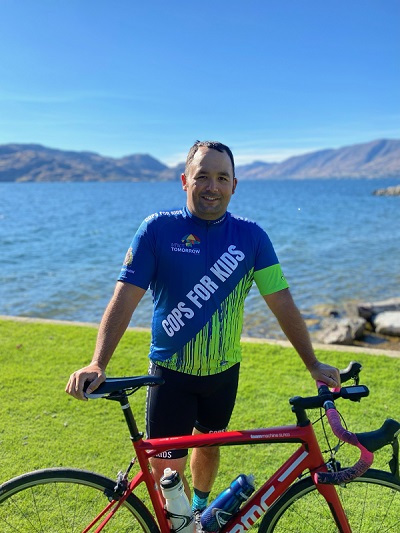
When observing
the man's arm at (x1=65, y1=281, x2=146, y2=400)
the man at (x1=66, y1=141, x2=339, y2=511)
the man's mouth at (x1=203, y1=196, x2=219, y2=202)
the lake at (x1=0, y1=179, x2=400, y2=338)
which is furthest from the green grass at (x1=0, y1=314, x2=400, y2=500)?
the lake at (x1=0, y1=179, x2=400, y2=338)

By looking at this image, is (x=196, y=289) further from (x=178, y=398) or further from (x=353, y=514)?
(x=353, y=514)

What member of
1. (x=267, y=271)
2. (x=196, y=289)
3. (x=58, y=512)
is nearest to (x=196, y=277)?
(x=196, y=289)

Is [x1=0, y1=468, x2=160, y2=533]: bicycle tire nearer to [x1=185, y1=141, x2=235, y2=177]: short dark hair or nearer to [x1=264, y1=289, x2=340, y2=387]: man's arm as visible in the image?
[x1=264, y1=289, x2=340, y2=387]: man's arm

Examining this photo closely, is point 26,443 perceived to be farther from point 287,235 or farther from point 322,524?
point 287,235

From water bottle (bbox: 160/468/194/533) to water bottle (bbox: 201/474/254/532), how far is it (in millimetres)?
103

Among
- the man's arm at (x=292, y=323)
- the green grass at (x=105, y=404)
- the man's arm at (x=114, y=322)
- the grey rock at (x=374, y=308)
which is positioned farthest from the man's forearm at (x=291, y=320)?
the grey rock at (x=374, y=308)

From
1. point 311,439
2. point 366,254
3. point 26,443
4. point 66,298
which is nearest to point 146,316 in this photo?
point 66,298

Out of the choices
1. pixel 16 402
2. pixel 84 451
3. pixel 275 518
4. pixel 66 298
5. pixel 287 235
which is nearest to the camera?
pixel 275 518

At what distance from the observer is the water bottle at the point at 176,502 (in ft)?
6.78

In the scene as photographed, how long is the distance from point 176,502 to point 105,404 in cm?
267

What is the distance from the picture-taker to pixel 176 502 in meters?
2.12

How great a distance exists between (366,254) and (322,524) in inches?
722

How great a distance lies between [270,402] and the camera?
181 inches

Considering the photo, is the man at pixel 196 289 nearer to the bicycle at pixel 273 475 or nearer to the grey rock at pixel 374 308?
the bicycle at pixel 273 475
